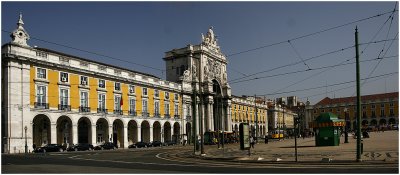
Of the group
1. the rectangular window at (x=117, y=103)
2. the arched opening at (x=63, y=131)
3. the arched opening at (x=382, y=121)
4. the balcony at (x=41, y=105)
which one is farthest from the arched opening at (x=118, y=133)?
the arched opening at (x=382, y=121)

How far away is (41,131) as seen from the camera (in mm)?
55750

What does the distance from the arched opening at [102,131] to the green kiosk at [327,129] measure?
108ft

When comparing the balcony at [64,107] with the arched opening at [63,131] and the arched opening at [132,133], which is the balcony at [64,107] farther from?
the arched opening at [132,133]

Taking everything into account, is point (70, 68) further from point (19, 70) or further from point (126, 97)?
point (126, 97)

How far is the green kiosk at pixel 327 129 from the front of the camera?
38.9 meters

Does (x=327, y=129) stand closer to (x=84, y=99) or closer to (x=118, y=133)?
(x=84, y=99)

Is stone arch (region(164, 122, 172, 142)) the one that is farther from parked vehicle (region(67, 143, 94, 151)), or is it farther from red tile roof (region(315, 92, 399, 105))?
red tile roof (region(315, 92, 399, 105))

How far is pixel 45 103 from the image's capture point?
173 ft

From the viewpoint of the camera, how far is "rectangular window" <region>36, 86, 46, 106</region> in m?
51.9

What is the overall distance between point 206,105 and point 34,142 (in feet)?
140

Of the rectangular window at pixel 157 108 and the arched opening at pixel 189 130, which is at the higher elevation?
the rectangular window at pixel 157 108

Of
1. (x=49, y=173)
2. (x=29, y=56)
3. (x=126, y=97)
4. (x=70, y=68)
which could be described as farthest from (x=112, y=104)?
(x=49, y=173)

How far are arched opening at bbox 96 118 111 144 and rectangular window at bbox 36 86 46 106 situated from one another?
460 inches

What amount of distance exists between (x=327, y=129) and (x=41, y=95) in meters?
32.6
